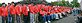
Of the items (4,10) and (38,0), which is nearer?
(4,10)

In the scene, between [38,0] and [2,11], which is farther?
[38,0]

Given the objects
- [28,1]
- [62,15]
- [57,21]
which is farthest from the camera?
[28,1]

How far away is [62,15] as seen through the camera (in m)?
4.96

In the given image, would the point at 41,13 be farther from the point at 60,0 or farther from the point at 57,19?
the point at 60,0

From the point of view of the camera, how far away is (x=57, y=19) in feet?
15.0

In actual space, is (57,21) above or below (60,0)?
below

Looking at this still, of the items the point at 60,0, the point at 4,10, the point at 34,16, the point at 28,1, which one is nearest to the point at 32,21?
the point at 34,16

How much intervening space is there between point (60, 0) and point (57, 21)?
2.58 meters

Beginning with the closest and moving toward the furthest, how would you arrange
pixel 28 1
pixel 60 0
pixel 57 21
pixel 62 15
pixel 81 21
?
pixel 81 21 → pixel 57 21 → pixel 62 15 → pixel 28 1 → pixel 60 0

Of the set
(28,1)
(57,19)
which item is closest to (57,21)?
(57,19)

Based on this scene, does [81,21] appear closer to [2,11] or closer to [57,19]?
[57,19]

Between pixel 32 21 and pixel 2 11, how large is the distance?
52 cm

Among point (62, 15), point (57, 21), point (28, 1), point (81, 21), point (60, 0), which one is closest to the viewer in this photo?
point (81, 21)

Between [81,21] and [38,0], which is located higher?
[38,0]
